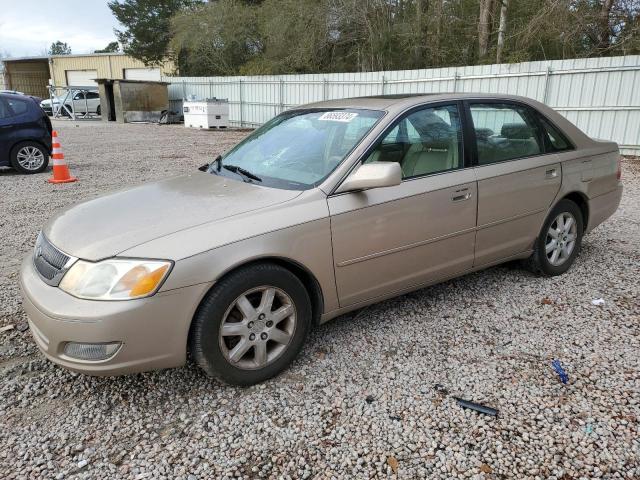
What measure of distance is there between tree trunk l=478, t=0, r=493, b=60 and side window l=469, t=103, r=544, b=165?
48.0 feet

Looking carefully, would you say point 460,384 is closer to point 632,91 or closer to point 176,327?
point 176,327

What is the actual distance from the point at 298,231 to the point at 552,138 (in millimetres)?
2635

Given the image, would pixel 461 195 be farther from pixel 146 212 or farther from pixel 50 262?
pixel 50 262

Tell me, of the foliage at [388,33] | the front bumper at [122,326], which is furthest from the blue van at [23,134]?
the foliage at [388,33]

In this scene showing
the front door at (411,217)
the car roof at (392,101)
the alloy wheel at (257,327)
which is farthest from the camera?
the car roof at (392,101)

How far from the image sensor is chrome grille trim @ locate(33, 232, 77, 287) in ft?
8.24

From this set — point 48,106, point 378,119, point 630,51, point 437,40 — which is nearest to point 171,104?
point 48,106

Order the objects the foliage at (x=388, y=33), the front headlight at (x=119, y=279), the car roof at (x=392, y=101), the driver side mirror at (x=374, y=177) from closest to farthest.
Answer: the front headlight at (x=119, y=279) → the driver side mirror at (x=374, y=177) → the car roof at (x=392, y=101) → the foliage at (x=388, y=33)

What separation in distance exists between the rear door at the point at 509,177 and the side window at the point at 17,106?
29.9 ft

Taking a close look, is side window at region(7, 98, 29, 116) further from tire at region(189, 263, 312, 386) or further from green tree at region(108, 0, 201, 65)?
green tree at region(108, 0, 201, 65)

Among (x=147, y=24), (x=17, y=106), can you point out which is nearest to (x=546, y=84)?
(x=17, y=106)

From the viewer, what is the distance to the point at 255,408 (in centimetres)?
261

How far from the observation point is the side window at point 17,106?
9.42 metres

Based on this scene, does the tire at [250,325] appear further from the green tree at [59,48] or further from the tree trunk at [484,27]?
the green tree at [59,48]
